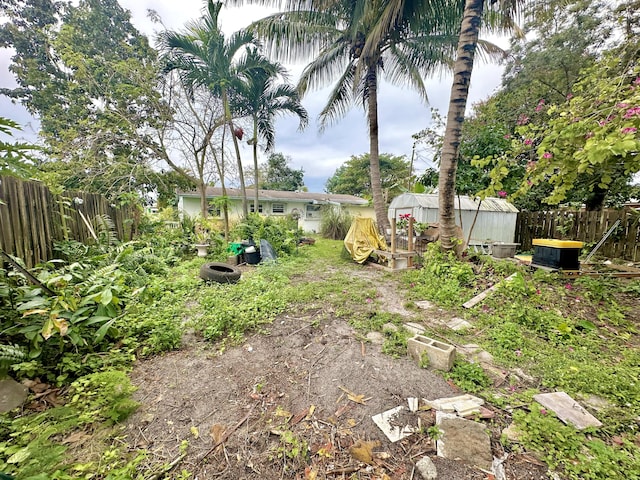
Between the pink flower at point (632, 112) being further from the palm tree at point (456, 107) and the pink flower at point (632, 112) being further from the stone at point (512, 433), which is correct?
the stone at point (512, 433)

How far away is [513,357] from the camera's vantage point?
2453 millimetres

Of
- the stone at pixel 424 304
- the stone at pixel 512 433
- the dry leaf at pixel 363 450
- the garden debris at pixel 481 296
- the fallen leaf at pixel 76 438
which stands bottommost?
the stone at pixel 424 304

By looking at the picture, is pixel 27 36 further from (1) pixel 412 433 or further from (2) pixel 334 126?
(1) pixel 412 433

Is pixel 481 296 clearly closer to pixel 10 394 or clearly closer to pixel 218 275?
pixel 218 275

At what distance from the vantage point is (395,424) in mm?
1645

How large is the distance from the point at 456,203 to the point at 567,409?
7816mm

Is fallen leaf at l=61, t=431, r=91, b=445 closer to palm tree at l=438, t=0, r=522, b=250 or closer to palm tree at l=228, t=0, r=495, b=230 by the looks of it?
palm tree at l=438, t=0, r=522, b=250

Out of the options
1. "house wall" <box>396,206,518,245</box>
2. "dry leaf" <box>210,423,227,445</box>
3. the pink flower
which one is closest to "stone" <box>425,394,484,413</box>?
"dry leaf" <box>210,423,227,445</box>

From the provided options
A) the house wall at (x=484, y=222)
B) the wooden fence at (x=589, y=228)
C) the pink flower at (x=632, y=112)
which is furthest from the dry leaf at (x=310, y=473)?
the wooden fence at (x=589, y=228)

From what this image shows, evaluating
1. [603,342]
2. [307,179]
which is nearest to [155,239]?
[603,342]

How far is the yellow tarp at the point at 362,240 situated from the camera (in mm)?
6988

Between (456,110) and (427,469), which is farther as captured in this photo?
(456,110)

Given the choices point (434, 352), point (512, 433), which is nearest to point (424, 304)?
point (434, 352)

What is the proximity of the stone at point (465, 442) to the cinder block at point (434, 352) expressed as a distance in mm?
592
